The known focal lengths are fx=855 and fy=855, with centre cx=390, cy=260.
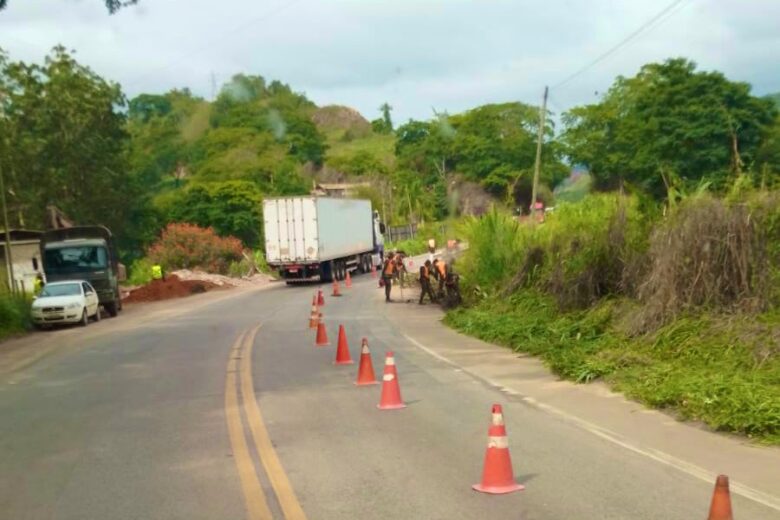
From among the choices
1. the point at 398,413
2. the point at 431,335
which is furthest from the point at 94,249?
the point at 398,413

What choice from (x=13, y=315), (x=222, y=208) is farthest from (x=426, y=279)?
(x=222, y=208)

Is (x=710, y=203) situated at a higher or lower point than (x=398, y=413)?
higher

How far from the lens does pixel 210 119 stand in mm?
93750

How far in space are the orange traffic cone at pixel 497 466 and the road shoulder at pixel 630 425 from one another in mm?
1599

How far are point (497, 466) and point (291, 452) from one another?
230 centimetres

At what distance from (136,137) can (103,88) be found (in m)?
42.8

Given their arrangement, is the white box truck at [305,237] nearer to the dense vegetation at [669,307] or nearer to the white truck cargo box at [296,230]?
the white truck cargo box at [296,230]

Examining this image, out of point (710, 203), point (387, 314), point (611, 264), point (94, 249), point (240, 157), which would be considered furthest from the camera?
point (240, 157)

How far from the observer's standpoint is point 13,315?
950 inches

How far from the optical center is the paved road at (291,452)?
6203 millimetres

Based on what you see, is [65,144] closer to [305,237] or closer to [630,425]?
[305,237]

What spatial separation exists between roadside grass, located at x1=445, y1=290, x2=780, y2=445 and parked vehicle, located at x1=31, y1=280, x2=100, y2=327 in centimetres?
1434

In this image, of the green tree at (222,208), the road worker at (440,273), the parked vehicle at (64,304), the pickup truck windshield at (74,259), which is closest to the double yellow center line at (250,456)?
the road worker at (440,273)

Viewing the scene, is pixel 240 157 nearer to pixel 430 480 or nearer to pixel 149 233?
pixel 149 233
